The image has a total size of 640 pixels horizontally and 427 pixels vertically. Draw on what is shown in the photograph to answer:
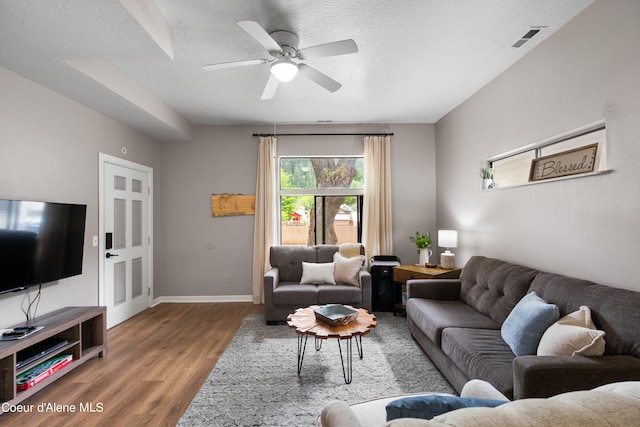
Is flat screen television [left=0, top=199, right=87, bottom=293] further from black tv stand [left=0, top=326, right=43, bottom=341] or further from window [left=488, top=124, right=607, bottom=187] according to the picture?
window [left=488, top=124, right=607, bottom=187]

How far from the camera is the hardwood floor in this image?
2.05 meters

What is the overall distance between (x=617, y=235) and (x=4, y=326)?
4482 millimetres

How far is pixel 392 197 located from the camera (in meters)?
4.88

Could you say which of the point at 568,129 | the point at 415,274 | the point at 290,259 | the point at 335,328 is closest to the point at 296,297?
the point at 290,259

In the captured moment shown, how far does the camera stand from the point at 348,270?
3986 millimetres

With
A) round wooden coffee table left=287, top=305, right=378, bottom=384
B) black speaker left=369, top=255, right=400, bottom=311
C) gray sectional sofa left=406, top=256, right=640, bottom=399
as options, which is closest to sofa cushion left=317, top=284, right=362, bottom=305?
black speaker left=369, top=255, right=400, bottom=311

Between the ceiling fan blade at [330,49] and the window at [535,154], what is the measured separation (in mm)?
1791

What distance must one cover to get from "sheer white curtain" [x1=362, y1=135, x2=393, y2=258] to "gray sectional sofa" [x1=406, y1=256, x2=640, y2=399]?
146 cm

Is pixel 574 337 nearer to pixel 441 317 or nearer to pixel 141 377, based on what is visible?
pixel 441 317

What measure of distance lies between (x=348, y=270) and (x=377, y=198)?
1.34m

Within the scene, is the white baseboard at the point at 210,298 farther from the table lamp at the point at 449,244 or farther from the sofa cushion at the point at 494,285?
the sofa cushion at the point at 494,285

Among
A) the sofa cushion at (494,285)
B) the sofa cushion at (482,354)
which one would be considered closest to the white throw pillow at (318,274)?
the sofa cushion at (494,285)

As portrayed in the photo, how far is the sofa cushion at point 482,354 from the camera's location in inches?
67.6

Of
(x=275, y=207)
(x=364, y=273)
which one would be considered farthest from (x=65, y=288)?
(x=364, y=273)
